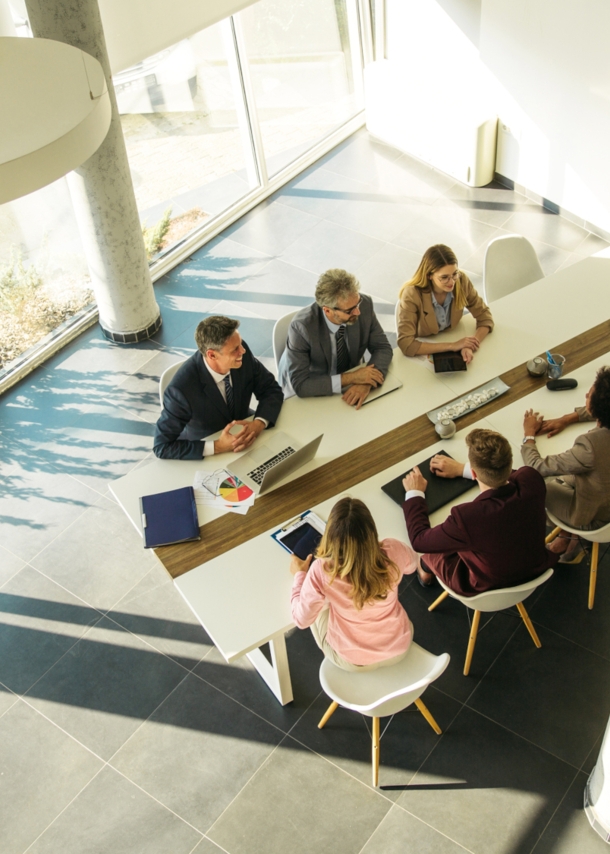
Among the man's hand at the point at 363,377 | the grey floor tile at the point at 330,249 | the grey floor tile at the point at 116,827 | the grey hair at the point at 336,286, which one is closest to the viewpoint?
the grey floor tile at the point at 116,827

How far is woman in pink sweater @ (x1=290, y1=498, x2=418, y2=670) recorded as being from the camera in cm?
276

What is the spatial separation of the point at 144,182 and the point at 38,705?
4080 mm

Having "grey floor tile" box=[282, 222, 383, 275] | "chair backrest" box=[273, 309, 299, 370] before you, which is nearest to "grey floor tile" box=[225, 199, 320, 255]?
"grey floor tile" box=[282, 222, 383, 275]

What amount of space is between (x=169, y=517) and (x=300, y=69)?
5.22 m

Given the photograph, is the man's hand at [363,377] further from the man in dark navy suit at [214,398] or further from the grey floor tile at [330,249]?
the grey floor tile at [330,249]

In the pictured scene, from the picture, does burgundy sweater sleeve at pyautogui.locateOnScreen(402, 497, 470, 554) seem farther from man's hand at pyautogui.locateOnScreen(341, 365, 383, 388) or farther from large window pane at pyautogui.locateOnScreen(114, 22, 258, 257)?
large window pane at pyautogui.locateOnScreen(114, 22, 258, 257)

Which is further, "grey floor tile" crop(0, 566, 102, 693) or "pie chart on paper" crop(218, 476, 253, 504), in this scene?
"grey floor tile" crop(0, 566, 102, 693)

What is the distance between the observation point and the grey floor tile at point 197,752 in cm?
340

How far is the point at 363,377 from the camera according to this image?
389 centimetres

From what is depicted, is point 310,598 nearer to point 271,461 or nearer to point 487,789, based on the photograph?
point 271,461

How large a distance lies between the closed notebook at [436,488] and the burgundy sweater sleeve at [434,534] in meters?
0.13

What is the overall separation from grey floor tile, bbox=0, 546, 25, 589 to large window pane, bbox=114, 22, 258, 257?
3012mm

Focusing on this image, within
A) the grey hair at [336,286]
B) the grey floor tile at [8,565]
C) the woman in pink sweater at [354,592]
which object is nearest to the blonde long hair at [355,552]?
the woman in pink sweater at [354,592]

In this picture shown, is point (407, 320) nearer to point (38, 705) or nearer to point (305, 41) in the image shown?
point (38, 705)
